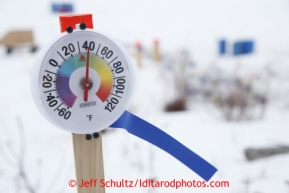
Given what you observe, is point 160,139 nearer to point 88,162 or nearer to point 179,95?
point 88,162

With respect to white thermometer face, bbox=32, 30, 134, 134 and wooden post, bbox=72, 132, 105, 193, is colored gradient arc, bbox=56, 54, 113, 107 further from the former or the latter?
wooden post, bbox=72, 132, 105, 193

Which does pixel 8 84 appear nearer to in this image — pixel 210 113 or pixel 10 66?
pixel 10 66

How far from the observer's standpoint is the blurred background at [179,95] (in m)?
1.54

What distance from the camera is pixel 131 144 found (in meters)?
1.90

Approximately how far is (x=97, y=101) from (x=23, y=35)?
15.7ft

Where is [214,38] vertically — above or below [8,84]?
above

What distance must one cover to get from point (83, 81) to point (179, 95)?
98.1 inches

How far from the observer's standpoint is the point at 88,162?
0.83 m

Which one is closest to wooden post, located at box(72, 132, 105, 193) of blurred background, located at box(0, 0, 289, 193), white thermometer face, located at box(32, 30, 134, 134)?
white thermometer face, located at box(32, 30, 134, 134)

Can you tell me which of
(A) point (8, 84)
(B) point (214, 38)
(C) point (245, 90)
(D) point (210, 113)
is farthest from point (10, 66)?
(B) point (214, 38)

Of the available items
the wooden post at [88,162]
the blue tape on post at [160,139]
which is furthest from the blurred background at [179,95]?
the wooden post at [88,162]

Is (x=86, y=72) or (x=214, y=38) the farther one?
(x=214, y=38)

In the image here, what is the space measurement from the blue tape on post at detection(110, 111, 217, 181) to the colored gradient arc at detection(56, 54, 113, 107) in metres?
0.11

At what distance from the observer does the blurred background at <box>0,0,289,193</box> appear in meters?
1.54
